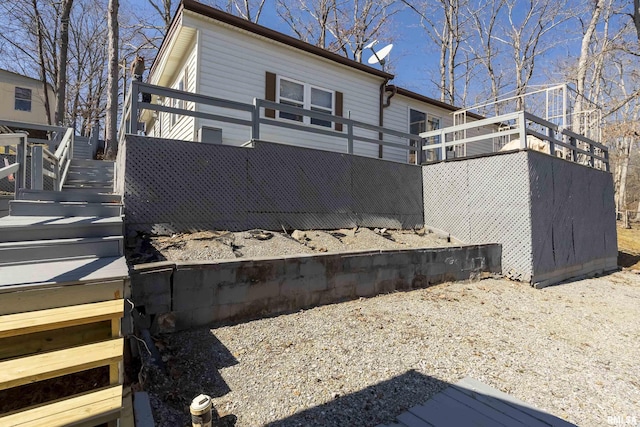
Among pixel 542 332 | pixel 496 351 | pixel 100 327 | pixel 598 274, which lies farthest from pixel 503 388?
pixel 598 274

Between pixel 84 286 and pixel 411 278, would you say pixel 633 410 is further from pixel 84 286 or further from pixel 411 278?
pixel 84 286

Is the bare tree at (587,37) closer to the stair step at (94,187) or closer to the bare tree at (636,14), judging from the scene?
the bare tree at (636,14)

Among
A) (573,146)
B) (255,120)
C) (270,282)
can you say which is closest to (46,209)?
(270,282)

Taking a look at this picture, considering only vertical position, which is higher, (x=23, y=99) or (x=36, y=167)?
(x=23, y=99)

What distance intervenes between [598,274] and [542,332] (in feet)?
21.1

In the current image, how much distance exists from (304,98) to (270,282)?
20.2 ft

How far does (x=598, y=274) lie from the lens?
8.71 meters

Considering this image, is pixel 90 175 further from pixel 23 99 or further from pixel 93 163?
pixel 23 99

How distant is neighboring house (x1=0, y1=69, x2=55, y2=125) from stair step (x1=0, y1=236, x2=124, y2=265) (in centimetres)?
2174

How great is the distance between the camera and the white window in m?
8.48

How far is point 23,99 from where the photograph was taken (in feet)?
63.2

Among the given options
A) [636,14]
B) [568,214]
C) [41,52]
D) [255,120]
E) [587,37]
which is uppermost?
[41,52]

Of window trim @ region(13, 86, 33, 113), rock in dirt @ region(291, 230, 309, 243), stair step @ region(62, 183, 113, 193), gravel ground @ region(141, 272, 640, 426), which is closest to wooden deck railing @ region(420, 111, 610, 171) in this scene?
gravel ground @ region(141, 272, 640, 426)

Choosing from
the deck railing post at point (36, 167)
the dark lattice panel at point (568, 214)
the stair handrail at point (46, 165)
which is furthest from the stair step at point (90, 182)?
the dark lattice panel at point (568, 214)
